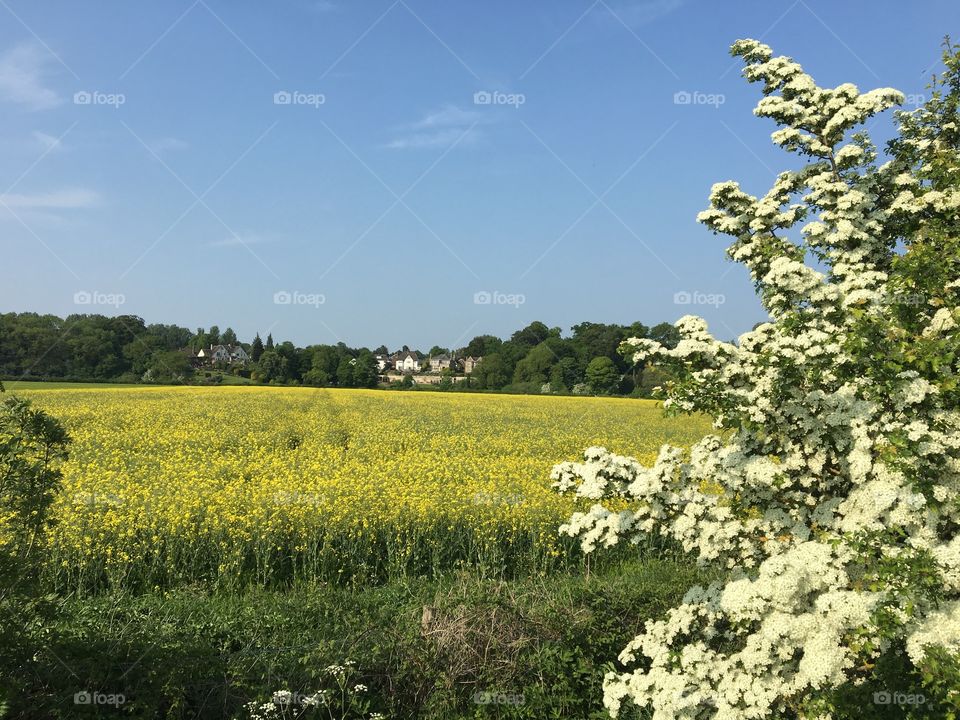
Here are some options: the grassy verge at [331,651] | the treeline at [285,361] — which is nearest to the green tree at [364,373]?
the treeline at [285,361]

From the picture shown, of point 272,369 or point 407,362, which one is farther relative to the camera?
point 407,362

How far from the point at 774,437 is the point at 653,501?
1172mm

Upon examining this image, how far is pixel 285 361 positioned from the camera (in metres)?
65.6

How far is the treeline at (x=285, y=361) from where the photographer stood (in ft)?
189

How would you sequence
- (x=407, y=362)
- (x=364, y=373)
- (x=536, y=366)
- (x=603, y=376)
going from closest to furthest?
(x=603, y=376) < (x=536, y=366) < (x=364, y=373) < (x=407, y=362)

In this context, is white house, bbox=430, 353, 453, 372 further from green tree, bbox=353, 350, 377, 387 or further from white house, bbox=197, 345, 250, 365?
green tree, bbox=353, 350, 377, 387

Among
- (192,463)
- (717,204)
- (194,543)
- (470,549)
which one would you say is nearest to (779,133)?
(717,204)

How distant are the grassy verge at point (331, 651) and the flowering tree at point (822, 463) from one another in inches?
42.0

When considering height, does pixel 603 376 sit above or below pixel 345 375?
above

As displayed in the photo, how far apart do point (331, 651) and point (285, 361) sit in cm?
6203

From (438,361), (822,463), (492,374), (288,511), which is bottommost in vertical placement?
(288,511)

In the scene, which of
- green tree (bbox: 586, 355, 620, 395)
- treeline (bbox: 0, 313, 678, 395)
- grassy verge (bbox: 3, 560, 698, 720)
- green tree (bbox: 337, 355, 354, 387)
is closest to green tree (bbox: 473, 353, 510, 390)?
treeline (bbox: 0, 313, 678, 395)

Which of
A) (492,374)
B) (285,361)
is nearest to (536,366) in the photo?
(492,374)

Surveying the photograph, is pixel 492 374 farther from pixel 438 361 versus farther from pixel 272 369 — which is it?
pixel 438 361
